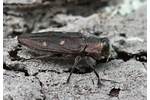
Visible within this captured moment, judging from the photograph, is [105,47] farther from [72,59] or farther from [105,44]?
[72,59]

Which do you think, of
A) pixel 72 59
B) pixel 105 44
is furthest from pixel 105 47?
pixel 72 59

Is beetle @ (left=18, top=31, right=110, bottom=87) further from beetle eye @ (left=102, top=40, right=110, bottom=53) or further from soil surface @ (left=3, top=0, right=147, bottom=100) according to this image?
soil surface @ (left=3, top=0, right=147, bottom=100)

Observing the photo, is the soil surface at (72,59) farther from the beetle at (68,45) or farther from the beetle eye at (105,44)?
the beetle eye at (105,44)

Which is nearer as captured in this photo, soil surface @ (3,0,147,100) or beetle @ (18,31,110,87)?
soil surface @ (3,0,147,100)

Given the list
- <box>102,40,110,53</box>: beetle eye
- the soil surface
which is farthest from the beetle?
the soil surface

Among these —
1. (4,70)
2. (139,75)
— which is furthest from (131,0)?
(4,70)

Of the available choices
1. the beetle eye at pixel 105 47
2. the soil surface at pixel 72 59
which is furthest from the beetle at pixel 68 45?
the soil surface at pixel 72 59
